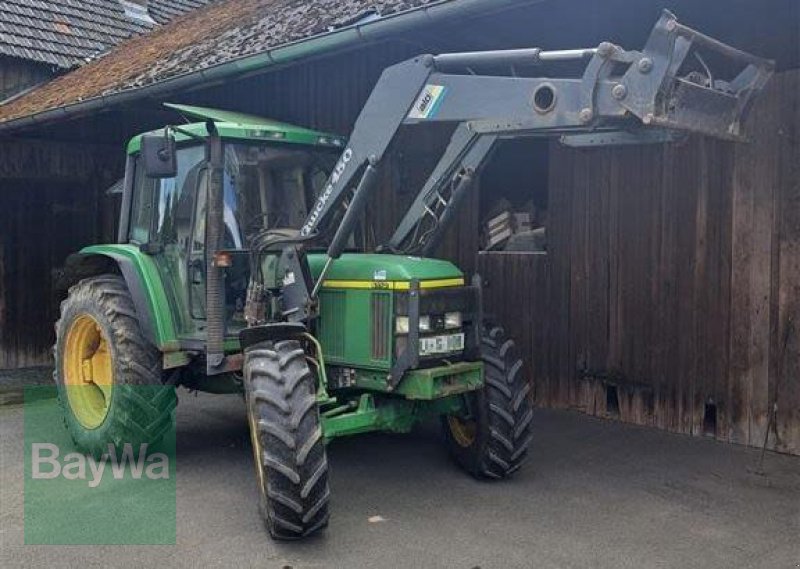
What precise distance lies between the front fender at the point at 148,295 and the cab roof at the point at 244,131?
0.81 metres

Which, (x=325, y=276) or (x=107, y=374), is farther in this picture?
(x=107, y=374)

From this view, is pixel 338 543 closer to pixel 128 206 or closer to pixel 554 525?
pixel 554 525

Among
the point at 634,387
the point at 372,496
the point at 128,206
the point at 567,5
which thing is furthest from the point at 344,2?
the point at 372,496

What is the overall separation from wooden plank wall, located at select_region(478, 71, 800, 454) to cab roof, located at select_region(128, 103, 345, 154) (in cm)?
250

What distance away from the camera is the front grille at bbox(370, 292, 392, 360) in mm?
4703

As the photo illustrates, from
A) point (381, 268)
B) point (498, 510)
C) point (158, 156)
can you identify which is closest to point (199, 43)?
point (158, 156)

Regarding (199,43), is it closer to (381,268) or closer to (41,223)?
(41,223)

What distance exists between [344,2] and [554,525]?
555 cm

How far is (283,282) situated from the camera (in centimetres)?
490

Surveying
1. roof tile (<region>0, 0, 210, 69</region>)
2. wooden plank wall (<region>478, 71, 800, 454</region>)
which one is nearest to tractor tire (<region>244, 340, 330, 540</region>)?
wooden plank wall (<region>478, 71, 800, 454</region>)

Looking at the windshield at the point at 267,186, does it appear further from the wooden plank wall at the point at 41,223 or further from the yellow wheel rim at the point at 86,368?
the wooden plank wall at the point at 41,223

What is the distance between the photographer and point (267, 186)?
5395mm

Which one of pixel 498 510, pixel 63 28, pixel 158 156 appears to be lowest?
pixel 498 510

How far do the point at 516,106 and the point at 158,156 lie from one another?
2.13m
